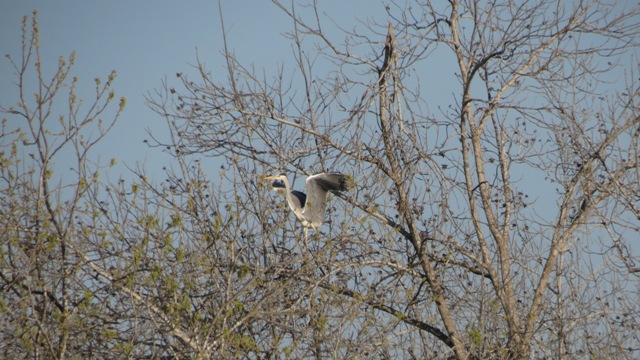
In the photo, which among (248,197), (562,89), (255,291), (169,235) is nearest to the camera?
(169,235)

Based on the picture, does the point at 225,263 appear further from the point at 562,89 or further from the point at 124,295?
the point at 562,89

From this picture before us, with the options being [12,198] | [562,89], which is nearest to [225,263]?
[12,198]

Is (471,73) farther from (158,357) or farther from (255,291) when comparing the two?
(158,357)

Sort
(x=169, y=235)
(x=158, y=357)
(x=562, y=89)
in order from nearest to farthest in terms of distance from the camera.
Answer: (x=169, y=235) < (x=158, y=357) < (x=562, y=89)

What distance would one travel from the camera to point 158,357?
7.15m

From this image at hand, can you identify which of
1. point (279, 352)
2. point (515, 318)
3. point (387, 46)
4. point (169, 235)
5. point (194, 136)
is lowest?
point (279, 352)

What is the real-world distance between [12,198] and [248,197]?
2.46m

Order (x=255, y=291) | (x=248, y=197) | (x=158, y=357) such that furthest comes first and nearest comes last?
(x=248, y=197) → (x=255, y=291) → (x=158, y=357)

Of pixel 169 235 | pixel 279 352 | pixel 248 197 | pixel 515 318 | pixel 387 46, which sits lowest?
pixel 279 352

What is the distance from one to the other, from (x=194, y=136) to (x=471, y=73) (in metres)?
2.83

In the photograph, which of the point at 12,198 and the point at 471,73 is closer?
the point at 12,198

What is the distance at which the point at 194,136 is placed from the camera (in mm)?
9367

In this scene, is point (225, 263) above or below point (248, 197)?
below

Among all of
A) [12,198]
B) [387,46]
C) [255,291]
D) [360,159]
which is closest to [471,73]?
[387,46]
